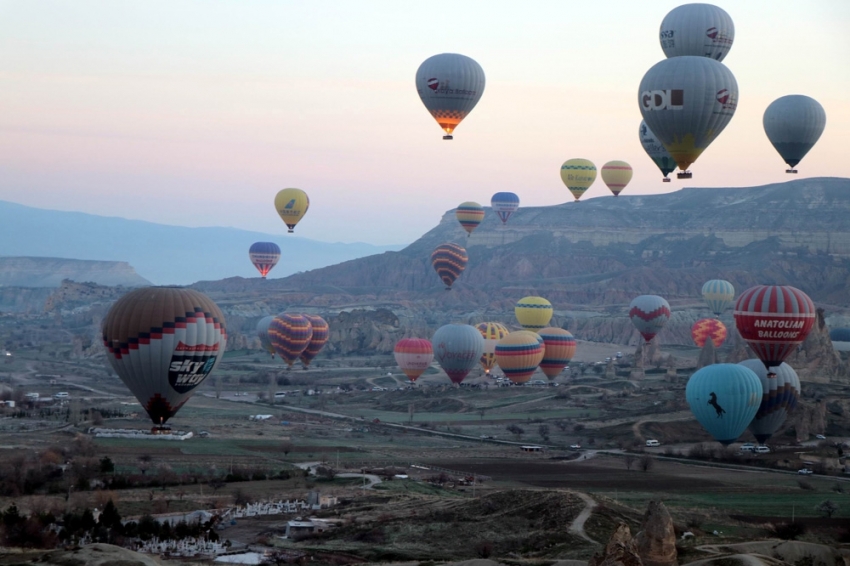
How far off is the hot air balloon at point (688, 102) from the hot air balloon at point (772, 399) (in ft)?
47.4

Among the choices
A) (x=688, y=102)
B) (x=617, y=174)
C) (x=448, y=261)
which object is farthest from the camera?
(x=448, y=261)

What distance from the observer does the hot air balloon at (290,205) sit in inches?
4852

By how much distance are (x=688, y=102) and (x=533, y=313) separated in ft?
195

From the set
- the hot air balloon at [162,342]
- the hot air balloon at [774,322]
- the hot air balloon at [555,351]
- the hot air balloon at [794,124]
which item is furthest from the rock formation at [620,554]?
the hot air balloon at [555,351]

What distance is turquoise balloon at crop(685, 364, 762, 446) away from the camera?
64.0m

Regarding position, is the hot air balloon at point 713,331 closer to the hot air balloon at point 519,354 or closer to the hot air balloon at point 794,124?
the hot air balloon at point 519,354

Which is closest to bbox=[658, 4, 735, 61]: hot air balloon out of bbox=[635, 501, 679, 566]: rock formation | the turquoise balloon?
the turquoise balloon

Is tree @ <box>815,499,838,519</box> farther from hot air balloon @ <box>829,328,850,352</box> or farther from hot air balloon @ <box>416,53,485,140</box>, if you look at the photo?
hot air balloon @ <box>829,328,850,352</box>

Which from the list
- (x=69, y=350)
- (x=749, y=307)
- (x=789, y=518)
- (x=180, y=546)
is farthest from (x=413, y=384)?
(x=180, y=546)

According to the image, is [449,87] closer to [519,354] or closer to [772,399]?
[519,354]

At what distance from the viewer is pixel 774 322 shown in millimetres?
66750

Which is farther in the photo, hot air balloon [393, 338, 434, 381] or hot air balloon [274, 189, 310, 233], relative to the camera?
hot air balloon [274, 189, 310, 233]

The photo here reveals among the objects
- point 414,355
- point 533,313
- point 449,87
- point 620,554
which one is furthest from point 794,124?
point 620,554

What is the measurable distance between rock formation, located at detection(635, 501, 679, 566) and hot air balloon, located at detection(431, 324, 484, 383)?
62809 millimetres
